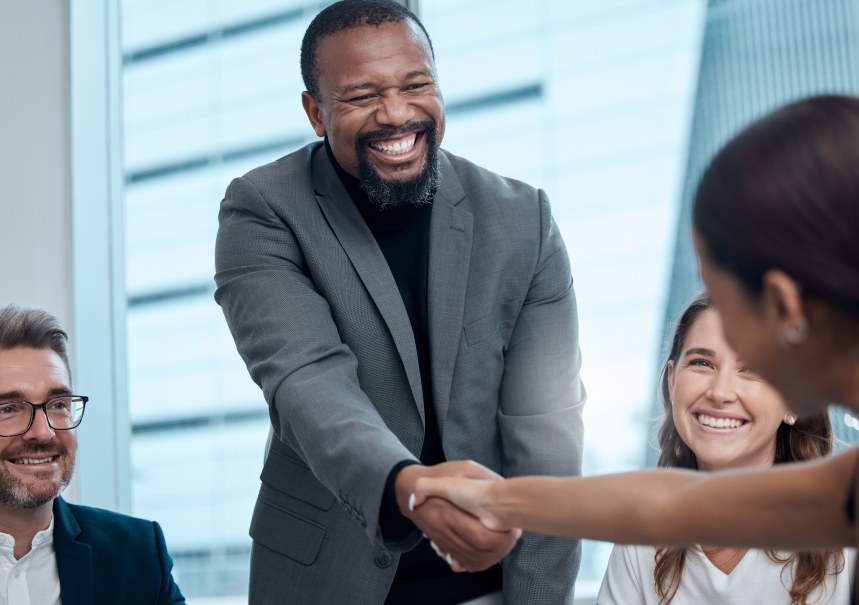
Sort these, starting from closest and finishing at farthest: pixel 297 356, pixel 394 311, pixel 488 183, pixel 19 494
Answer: pixel 297 356, pixel 394 311, pixel 488 183, pixel 19 494

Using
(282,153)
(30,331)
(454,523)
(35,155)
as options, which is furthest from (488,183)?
(35,155)

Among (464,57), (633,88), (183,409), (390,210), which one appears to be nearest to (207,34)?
(464,57)

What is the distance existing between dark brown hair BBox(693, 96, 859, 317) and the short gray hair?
6.41 feet

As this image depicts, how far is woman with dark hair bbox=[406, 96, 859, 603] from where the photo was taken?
1030 millimetres

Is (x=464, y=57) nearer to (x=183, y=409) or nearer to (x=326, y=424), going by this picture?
(x=183, y=409)

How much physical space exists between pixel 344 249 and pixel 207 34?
214cm

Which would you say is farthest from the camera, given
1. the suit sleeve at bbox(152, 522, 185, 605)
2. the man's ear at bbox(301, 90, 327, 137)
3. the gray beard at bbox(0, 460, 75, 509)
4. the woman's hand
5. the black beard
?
the suit sleeve at bbox(152, 522, 185, 605)

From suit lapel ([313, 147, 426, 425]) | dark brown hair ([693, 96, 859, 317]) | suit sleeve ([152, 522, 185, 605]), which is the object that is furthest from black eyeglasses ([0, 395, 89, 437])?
dark brown hair ([693, 96, 859, 317])

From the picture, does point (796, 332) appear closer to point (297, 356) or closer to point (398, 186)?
point (297, 356)

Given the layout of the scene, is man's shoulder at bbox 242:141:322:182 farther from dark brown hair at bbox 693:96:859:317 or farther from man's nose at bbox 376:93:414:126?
dark brown hair at bbox 693:96:859:317

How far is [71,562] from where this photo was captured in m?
2.48

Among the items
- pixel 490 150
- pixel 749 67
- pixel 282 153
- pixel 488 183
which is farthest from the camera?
pixel 282 153

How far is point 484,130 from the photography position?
3.40 m

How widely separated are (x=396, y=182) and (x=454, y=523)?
2.47 feet
